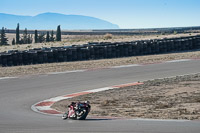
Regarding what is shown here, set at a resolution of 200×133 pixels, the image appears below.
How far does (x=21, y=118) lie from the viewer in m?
12.1

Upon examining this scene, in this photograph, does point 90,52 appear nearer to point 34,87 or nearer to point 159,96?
point 34,87

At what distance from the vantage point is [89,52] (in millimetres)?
34875

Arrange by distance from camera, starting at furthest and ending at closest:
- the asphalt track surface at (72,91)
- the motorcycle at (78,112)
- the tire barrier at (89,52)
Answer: the tire barrier at (89,52) < the motorcycle at (78,112) < the asphalt track surface at (72,91)

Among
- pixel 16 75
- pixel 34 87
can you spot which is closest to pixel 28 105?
pixel 34 87

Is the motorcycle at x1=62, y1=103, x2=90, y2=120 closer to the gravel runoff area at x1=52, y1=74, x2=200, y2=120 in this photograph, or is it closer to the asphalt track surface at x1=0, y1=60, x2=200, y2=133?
the asphalt track surface at x1=0, y1=60, x2=200, y2=133

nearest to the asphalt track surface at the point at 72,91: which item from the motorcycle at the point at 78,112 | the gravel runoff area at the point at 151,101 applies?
the motorcycle at the point at 78,112

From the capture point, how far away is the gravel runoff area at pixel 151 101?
1280 cm

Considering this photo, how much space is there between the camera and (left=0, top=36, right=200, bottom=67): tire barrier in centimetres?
3073

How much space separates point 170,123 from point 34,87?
10.2 meters

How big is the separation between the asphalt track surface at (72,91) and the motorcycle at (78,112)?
0.22 metres

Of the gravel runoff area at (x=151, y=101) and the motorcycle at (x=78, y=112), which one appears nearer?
the motorcycle at (x=78, y=112)

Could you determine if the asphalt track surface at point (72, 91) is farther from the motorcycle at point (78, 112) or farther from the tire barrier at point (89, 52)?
the tire barrier at point (89, 52)

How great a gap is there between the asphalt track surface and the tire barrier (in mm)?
6594

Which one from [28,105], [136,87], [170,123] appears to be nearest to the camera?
[170,123]
